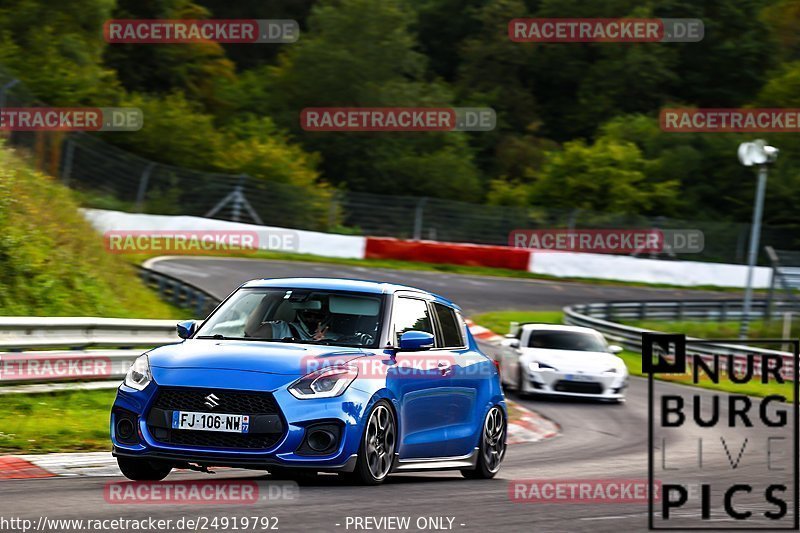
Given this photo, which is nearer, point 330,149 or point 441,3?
point 330,149

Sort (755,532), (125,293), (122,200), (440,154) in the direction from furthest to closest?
(440,154) → (122,200) → (125,293) → (755,532)

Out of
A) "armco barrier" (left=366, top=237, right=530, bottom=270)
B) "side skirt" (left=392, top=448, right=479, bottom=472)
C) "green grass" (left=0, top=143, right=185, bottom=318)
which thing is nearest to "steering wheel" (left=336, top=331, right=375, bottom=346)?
"side skirt" (left=392, top=448, right=479, bottom=472)

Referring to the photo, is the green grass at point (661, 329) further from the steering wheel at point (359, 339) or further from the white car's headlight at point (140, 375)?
the white car's headlight at point (140, 375)

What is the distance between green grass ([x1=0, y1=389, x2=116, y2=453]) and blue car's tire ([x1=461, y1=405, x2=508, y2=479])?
3.12m

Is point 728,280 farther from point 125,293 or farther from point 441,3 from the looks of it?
point 441,3

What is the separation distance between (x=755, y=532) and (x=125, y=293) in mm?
14355

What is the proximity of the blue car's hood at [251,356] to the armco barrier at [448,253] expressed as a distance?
31.0 metres

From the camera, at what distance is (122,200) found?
38.0 m

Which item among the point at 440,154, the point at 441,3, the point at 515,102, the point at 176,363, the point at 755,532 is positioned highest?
the point at 441,3

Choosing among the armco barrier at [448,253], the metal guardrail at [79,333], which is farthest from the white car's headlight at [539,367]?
the armco barrier at [448,253]

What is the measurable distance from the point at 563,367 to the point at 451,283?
16.0 meters

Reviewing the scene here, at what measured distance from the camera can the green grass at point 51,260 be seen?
17.0 meters

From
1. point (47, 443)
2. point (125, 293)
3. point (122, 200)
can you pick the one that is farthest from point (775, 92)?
point (47, 443)

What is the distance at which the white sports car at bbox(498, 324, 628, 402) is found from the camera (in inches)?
834
